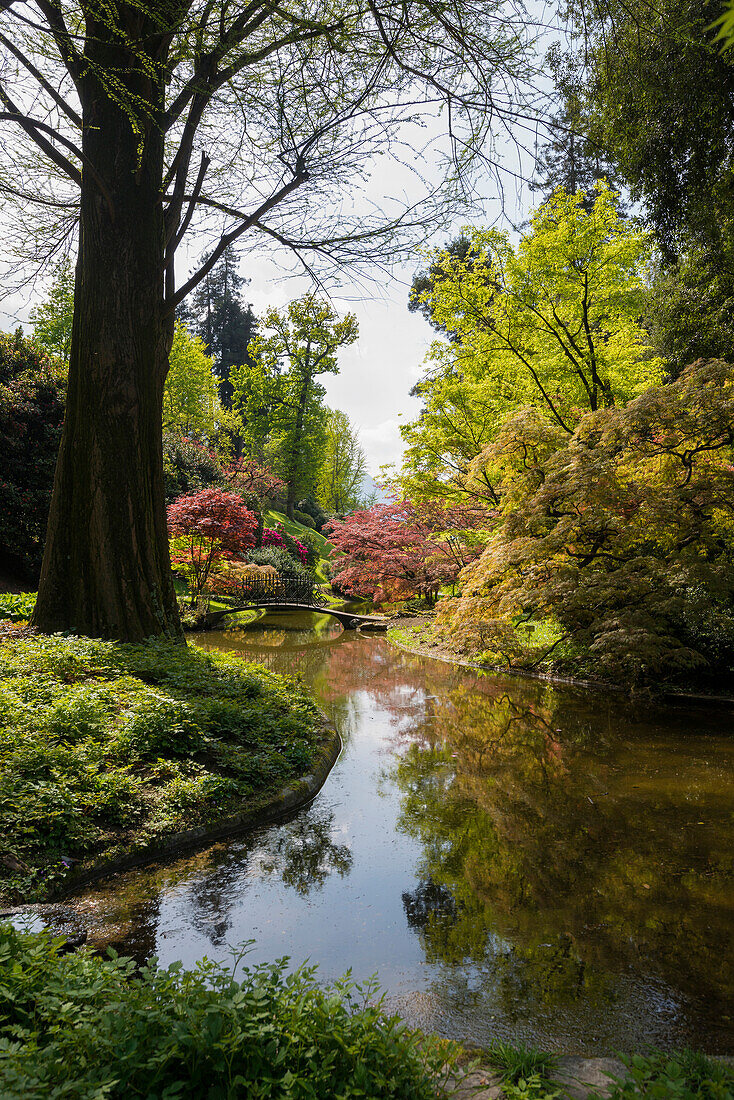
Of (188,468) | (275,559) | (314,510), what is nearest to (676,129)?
(275,559)

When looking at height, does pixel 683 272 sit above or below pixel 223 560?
above

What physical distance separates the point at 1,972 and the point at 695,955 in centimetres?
285

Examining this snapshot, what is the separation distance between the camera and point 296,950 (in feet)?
9.41

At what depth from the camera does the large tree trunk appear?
684 centimetres

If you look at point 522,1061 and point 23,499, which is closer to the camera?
point 522,1061

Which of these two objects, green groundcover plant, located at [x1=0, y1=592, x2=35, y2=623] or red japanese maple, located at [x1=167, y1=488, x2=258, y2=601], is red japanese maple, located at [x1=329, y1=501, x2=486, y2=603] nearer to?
red japanese maple, located at [x1=167, y1=488, x2=258, y2=601]

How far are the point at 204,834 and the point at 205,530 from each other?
10899 mm

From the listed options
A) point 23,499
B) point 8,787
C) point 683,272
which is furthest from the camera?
point 23,499

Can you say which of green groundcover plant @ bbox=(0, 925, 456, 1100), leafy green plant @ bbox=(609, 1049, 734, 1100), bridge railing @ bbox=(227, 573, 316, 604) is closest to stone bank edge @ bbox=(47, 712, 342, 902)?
green groundcover plant @ bbox=(0, 925, 456, 1100)

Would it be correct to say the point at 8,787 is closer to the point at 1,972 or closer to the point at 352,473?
the point at 1,972

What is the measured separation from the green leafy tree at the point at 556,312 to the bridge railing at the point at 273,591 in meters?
7.95

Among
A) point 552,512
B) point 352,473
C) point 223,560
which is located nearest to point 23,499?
point 223,560

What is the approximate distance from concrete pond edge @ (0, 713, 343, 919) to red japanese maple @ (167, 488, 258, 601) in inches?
374

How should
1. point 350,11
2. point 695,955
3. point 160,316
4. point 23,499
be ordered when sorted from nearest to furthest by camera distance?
point 695,955
point 350,11
point 160,316
point 23,499
